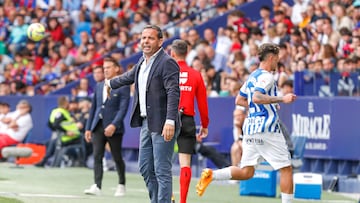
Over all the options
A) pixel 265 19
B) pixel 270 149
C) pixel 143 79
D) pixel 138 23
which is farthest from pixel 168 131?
pixel 138 23

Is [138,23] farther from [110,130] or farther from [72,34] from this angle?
[110,130]

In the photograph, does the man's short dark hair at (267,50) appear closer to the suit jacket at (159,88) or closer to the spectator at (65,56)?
the suit jacket at (159,88)

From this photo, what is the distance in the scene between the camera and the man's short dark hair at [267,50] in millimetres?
13852

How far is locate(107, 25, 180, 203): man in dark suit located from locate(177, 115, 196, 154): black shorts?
243 centimetres

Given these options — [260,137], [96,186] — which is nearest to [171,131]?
[260,137]

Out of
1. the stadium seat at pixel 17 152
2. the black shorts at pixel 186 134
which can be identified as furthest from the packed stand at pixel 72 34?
the black shorts at pixel 186 134

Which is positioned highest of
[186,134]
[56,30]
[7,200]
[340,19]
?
[56,30]

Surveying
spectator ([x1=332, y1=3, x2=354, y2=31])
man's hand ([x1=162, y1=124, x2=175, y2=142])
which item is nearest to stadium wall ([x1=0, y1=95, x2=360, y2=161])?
spectator ([x1=332, y1=3, x2=354, y2=31])

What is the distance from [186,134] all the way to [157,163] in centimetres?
285

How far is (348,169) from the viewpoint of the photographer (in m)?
19.8

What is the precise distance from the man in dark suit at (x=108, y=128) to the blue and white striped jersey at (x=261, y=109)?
3.15 m

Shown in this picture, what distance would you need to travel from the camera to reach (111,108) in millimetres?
17000

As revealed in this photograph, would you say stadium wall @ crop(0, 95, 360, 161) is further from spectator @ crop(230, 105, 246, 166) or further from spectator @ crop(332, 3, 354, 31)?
spectator @ crop(332, 3, 354, 31)

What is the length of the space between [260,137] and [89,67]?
14.8m
